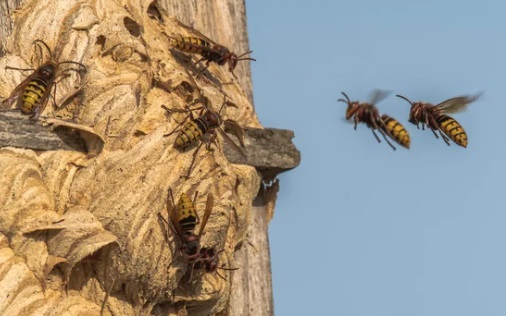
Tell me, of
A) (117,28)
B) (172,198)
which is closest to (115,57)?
(117,28)

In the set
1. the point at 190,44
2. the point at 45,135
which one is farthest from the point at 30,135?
the point at 190,44

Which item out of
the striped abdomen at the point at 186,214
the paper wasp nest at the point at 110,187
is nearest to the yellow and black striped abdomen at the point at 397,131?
the paper wasp nest at the point at 110,187

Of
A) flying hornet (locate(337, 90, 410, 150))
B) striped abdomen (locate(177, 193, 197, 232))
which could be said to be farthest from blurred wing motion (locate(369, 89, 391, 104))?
striped abdomen (locate(177, 193, 197, 232))

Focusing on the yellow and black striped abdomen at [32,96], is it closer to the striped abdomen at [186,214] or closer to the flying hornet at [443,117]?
the striped abdomen at [186,214]

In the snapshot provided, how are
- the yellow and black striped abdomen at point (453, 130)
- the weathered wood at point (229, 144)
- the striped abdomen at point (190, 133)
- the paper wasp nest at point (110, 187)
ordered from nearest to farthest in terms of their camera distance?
the paper wasp nest at point (110, 187)
the weathered wood at point (229, 144)
the striped abdomen at point (190, 133)
the yellow and black striped abdomen at point (453, 130)

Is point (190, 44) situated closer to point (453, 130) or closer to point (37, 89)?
point (37, 89)

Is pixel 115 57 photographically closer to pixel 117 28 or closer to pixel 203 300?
pixel 117 28
